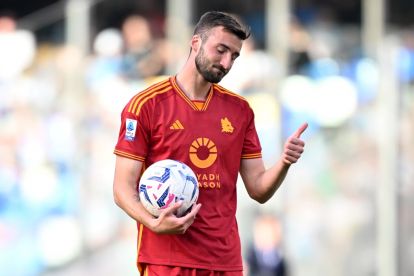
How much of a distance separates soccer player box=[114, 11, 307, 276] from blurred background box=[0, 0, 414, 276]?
4070 millimetres

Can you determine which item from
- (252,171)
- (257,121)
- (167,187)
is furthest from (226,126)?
(257,121)

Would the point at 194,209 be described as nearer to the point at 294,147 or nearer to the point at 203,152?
the point at 203,152

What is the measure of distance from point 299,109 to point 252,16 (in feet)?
3.31

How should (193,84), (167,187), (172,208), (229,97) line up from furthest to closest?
(229,97) < (193,84) < (167,187) < (172,208)

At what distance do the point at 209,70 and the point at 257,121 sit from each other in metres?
5.52

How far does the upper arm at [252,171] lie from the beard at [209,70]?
0.58 m

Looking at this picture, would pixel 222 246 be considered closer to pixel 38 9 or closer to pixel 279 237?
pixel 279 237

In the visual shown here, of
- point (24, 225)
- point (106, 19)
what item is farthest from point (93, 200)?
point (106, 19)

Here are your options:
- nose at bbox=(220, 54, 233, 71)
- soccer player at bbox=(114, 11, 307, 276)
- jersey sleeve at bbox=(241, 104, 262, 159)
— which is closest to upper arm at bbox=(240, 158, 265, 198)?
jersey sleeve at bbox=(241, 104, 262, 159)

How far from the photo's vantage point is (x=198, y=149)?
21.5ft

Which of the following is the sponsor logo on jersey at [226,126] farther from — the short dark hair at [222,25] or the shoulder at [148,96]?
the short dark hair at [222,25]

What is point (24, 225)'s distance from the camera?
13367mm

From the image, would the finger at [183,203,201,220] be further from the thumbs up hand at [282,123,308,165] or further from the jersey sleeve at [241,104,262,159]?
the jersey sleeve at [241,104,262,159]

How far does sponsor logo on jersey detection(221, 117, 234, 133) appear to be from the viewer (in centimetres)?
666
